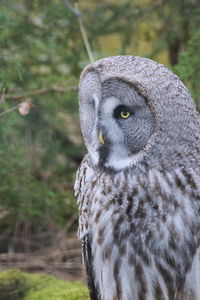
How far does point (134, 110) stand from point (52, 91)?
1903 mm

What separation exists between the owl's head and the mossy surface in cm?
127

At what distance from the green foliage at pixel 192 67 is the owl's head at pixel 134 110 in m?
1.24

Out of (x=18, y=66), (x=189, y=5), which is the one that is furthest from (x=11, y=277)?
(x=189, y=5)

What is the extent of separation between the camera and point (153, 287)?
10.3ft

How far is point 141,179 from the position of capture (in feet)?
9.84

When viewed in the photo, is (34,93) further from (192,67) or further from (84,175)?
(84,175)

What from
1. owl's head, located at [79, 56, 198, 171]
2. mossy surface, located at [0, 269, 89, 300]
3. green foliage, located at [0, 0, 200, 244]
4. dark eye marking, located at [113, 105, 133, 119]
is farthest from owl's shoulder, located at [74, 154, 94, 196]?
green foliage, located at [0, 0, 200, 244]

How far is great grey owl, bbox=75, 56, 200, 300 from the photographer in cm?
288

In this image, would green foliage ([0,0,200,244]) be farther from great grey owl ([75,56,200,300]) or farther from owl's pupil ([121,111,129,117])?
owl's pupil ([121,111,129,117])

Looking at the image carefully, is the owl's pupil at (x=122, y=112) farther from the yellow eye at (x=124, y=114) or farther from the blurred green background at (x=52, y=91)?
the blurred green background at (x=52, y=91)

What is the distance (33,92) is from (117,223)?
189 centimetres

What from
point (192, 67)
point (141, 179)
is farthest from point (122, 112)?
point (192, 67)

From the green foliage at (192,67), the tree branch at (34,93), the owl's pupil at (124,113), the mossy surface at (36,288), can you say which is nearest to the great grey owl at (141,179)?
the owl's pupil at (124,113)

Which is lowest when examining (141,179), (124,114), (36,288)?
(36,288)
